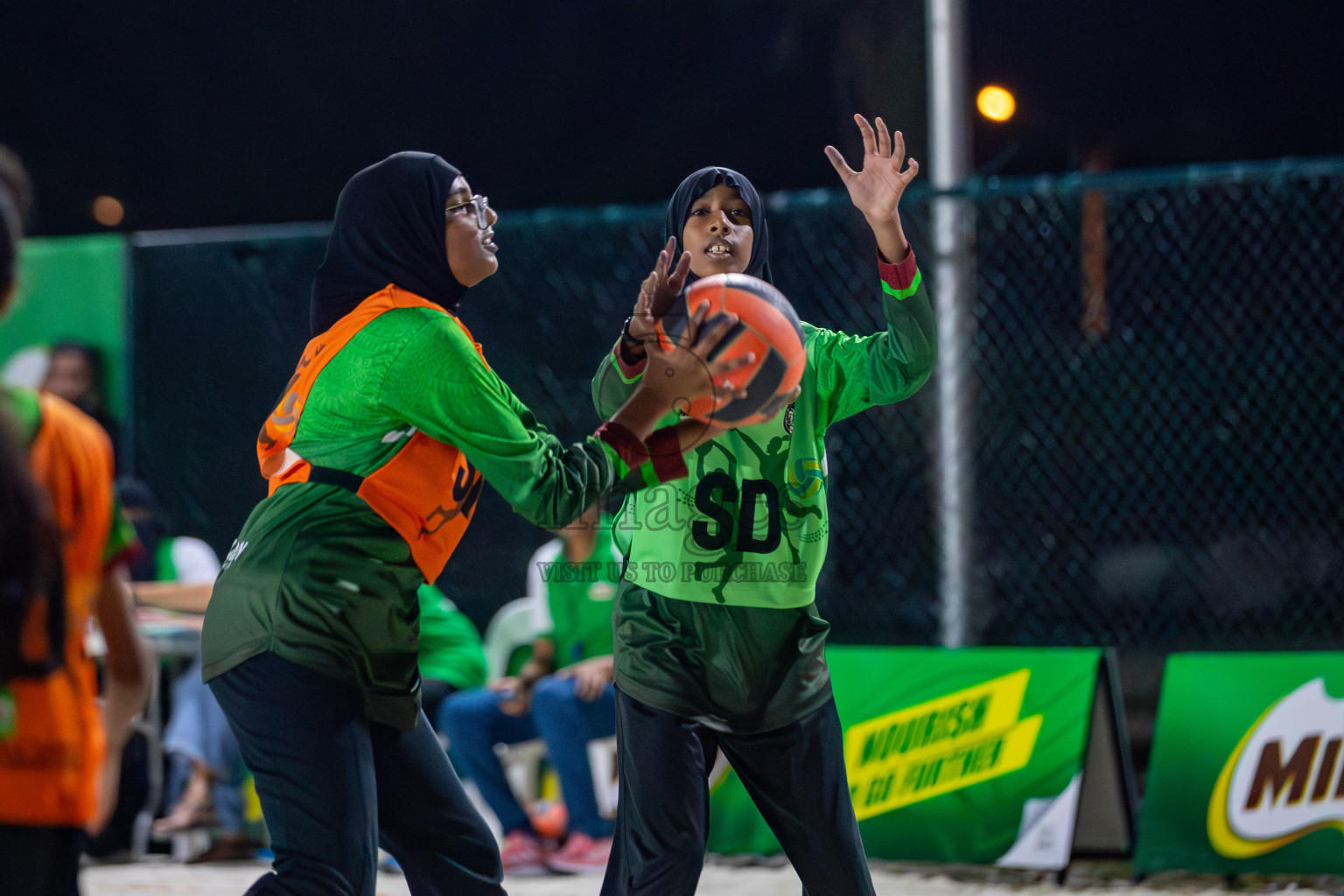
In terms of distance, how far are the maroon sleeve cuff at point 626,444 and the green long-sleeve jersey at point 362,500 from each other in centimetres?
2

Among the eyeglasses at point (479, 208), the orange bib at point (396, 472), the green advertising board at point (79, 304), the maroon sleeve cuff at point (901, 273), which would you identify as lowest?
the orange bib at point (396, 472)

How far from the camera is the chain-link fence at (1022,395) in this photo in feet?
18.9

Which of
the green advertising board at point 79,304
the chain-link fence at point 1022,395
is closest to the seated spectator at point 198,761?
the chain-link fence at point 1022,395

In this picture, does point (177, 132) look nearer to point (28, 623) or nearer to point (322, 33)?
point (322, 33)

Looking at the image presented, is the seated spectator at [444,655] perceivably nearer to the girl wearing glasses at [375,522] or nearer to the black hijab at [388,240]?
the girl wearing glasses at [375,522]

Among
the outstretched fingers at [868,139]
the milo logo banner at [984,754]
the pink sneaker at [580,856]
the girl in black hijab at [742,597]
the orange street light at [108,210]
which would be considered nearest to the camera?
the girl in black hijab at [742,597]

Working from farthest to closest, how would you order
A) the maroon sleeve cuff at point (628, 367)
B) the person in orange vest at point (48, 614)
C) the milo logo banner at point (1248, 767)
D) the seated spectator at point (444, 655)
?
the seated spectator at point (444, 655) < the milo logo banner at point (1248, 767) < the maroon sleeve cuff at point (628, 367) < the person in orange vest at point (48, 614)

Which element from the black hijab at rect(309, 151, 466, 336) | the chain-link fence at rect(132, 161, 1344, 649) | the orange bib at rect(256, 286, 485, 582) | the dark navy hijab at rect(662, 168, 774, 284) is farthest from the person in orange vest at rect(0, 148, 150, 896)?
the chain-link fence at rect(132, 161, 1344, 649)

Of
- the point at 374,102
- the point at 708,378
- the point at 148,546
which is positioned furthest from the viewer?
the point at 374,102

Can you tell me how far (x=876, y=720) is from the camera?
4.92 meters

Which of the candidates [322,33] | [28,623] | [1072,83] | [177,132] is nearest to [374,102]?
[322,33]

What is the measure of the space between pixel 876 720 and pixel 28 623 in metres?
3.70

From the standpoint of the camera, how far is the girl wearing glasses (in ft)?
7.39

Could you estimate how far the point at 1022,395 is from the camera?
6.19 m
